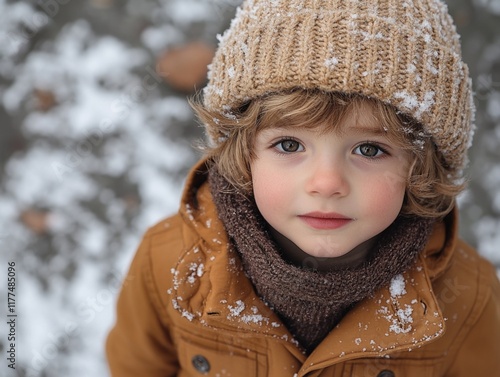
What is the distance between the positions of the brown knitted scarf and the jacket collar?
27 mm

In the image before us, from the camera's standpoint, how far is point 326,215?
96 centimetres

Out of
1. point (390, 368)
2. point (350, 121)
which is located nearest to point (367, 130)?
point (350, 121)

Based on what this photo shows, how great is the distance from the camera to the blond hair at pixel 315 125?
923 mm

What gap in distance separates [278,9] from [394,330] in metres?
0.65

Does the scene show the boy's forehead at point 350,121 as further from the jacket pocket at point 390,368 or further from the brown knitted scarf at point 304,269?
the jacket pocket at point 390,368

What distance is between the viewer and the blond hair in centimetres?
92

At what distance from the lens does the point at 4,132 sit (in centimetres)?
204

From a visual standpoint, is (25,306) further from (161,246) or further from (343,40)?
(343,40)

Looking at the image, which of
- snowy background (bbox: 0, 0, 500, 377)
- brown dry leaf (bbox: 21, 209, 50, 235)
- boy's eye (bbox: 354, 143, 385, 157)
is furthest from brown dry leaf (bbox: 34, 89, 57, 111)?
boy's eye (bbox: 354, 143, 385, 157)

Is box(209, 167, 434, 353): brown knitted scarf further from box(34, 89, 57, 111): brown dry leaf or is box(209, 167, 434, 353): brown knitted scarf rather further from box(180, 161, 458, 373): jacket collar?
box(34, 89, 57, 111): brown dry leaf

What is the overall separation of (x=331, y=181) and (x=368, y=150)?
11 cm

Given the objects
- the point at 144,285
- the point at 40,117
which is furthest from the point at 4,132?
the point at 144,285

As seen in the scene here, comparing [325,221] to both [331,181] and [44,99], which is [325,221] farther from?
[44,99]

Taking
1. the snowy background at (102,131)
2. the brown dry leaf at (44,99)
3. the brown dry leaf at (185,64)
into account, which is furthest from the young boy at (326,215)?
the brown dry leaf at (44,99)
